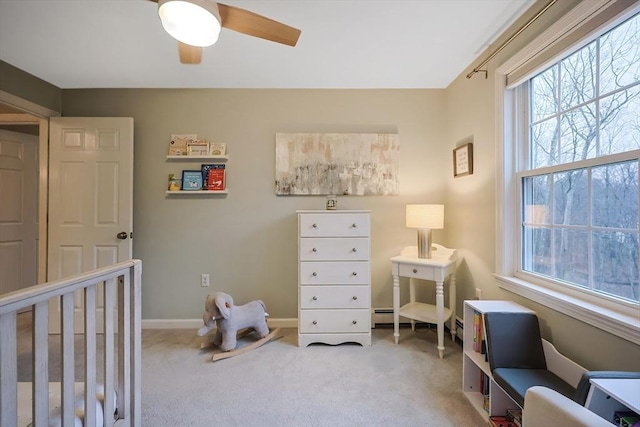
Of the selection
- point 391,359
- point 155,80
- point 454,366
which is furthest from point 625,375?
point 155,80

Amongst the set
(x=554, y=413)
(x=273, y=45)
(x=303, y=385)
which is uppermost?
(x=273, y=45)

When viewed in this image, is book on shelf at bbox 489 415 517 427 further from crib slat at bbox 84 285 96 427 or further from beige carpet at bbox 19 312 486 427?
crib slat at bbox 84 285 96 427

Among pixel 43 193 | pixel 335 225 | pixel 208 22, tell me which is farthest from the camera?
pixel 43 193

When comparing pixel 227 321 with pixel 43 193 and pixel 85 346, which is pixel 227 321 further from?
pixel 43 193

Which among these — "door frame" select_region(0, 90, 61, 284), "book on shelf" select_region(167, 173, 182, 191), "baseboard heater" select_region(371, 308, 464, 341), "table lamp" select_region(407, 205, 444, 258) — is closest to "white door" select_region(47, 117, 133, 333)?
"door frame" select_region(0, 90, 61, 284)

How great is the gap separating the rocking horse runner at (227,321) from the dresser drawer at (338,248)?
28.9 inches

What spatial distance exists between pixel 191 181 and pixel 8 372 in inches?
87.7

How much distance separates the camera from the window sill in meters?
1.15

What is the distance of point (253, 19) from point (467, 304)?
6.62 feet

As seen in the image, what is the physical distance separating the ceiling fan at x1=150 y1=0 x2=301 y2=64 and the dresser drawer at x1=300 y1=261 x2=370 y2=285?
163 centimetres

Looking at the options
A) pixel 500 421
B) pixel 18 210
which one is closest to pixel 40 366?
pixel 500 421

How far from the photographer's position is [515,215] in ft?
6.32

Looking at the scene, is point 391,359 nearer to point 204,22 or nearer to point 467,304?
point 467,304

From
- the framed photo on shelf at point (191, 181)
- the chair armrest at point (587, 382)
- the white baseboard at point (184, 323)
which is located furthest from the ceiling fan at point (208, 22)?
the white baseboard at point (184, 323)
